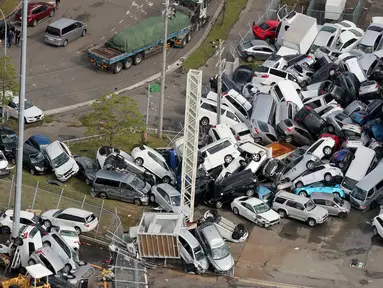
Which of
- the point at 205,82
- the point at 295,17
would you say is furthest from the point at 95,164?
the point at 295,17

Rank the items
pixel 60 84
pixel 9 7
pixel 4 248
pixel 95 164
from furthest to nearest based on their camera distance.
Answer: pixel 9 7, pixel 60 84, pixel 95 164, pixel 4 248

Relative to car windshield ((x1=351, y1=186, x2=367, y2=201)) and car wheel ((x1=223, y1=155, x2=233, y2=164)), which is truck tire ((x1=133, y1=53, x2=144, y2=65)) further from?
car windshield ((x1=351, y1=186, x2=367, y2=201))

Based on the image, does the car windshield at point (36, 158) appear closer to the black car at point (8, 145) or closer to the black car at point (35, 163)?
the black car at point (35, 163)

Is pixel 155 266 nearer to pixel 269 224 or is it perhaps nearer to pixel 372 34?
pixel 269 224

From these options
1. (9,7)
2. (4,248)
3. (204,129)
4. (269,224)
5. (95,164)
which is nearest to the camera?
(4,248)

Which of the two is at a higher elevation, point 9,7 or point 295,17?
point 295,17

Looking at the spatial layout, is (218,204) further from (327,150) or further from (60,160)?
(60,160)

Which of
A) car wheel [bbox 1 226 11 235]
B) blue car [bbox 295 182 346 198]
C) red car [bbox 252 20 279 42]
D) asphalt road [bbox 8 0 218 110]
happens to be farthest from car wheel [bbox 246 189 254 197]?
red car [bbox 252 20 279 42]
